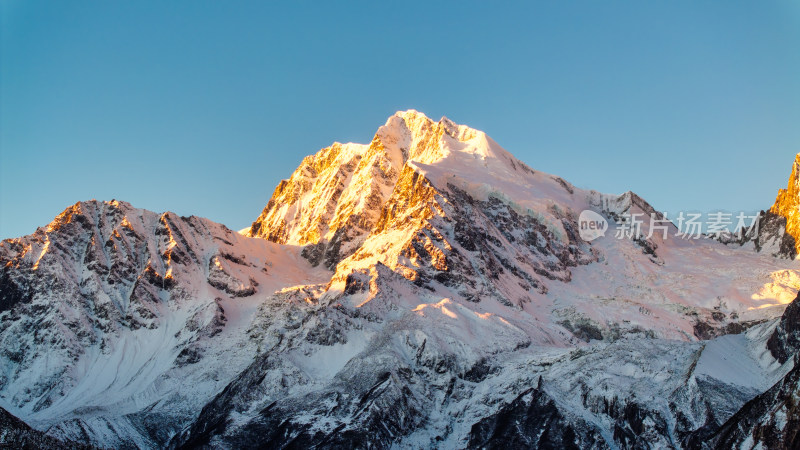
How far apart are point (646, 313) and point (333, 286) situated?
7599 centimetres

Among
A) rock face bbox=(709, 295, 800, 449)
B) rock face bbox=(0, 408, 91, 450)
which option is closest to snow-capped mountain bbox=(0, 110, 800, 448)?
rock face bbox=(709, 295, 800, 449)

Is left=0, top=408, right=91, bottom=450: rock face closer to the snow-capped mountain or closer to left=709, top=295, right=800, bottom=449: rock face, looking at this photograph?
the snow-capped mountain

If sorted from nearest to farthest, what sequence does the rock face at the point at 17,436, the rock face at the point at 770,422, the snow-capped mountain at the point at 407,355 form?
the rock face at the point at 770,422, the rock face at the point at 17,436, the snow-capped mountain at the point at 407,355

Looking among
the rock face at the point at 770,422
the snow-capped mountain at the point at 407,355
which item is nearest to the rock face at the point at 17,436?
the snow-capped mountain at the point at 407,355

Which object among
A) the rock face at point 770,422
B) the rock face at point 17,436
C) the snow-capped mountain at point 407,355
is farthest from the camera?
the snow-capped mountain at point 407,355

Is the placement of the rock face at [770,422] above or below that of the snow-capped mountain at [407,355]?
below

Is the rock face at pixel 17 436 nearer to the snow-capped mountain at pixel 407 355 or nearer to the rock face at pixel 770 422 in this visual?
the snow-capped mountain at pixel 407 355

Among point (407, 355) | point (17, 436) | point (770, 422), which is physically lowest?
point (770, 422)

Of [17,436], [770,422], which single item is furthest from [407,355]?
[770,422]

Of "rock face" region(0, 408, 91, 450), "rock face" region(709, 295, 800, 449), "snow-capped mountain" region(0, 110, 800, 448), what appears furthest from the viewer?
"snow-capped mountain" region(0, 110, 800, 448)

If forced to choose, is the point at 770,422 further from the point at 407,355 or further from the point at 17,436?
the point at 17,436

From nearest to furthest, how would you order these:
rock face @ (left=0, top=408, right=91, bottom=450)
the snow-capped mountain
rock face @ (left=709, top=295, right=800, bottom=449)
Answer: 1. rock face @ (left=709, top=295, right=800, bottom=449)
2. rock face @ (left=0, top=408, right=91, bottom=450)
3. the snow-capped mountain

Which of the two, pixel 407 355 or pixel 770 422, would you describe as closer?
pixel 770 422

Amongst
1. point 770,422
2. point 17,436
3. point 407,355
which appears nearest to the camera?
point 770,422
